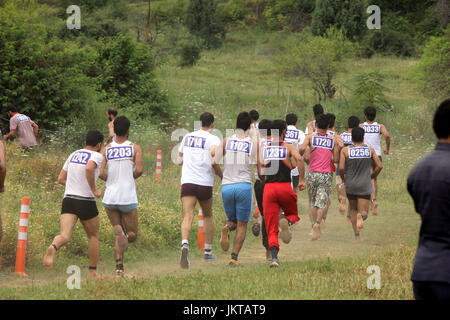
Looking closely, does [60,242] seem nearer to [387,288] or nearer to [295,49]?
[387,288]

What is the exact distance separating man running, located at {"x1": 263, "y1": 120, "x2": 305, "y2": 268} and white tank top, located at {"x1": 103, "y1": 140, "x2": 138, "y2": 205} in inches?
78.8

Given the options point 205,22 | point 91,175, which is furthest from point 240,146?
point 205,22

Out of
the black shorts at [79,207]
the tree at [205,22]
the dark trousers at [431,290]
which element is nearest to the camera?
the dark trousers at [431,290]

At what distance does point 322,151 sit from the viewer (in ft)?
41.9

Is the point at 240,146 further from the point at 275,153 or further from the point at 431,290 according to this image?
the point at 431,290

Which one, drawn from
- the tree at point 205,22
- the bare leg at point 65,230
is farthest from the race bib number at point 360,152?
the tree at point 205,22

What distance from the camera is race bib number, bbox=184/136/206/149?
10.5 meters

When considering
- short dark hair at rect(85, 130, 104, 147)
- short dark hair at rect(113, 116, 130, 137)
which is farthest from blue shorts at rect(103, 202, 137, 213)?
short dark hair at rect(113, 116, 130, 137)

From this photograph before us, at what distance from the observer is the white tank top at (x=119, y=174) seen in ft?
30.9

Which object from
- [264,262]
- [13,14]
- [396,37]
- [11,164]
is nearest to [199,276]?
[264,262]

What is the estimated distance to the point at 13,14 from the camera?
24344mm

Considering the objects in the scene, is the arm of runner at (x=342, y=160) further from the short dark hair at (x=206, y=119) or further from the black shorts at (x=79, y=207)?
the black shorts at (x=79, y=207)

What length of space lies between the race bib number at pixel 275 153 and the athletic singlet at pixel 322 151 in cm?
275

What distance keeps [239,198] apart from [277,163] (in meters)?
0.81
